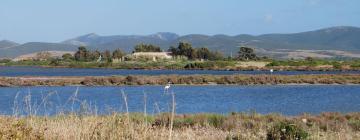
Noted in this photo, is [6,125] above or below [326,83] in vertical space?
above

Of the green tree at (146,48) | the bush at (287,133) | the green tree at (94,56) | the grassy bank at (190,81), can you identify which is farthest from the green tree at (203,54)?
the bush at (287,133)

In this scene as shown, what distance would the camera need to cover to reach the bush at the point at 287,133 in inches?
410

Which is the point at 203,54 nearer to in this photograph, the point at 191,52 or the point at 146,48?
the point at 191,52

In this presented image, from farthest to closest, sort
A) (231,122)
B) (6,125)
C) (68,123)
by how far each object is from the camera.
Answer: (231,122), (68,123), (6,125)

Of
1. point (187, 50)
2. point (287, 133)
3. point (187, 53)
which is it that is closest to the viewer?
point (287, 133)

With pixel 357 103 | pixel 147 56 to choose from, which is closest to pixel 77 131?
pixel 357 103

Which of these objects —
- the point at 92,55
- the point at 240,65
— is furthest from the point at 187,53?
the point at 92,55

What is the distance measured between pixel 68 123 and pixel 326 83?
155 feet

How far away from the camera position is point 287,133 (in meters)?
10.6

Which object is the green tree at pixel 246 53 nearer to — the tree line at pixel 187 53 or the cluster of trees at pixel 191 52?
the tree line at pixel 187 53

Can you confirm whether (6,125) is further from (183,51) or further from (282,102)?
(183,51)

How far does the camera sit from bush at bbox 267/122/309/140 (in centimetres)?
1042

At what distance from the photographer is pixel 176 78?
59.4 m

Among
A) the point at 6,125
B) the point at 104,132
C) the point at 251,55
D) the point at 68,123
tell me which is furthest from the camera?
the point at 251,55
